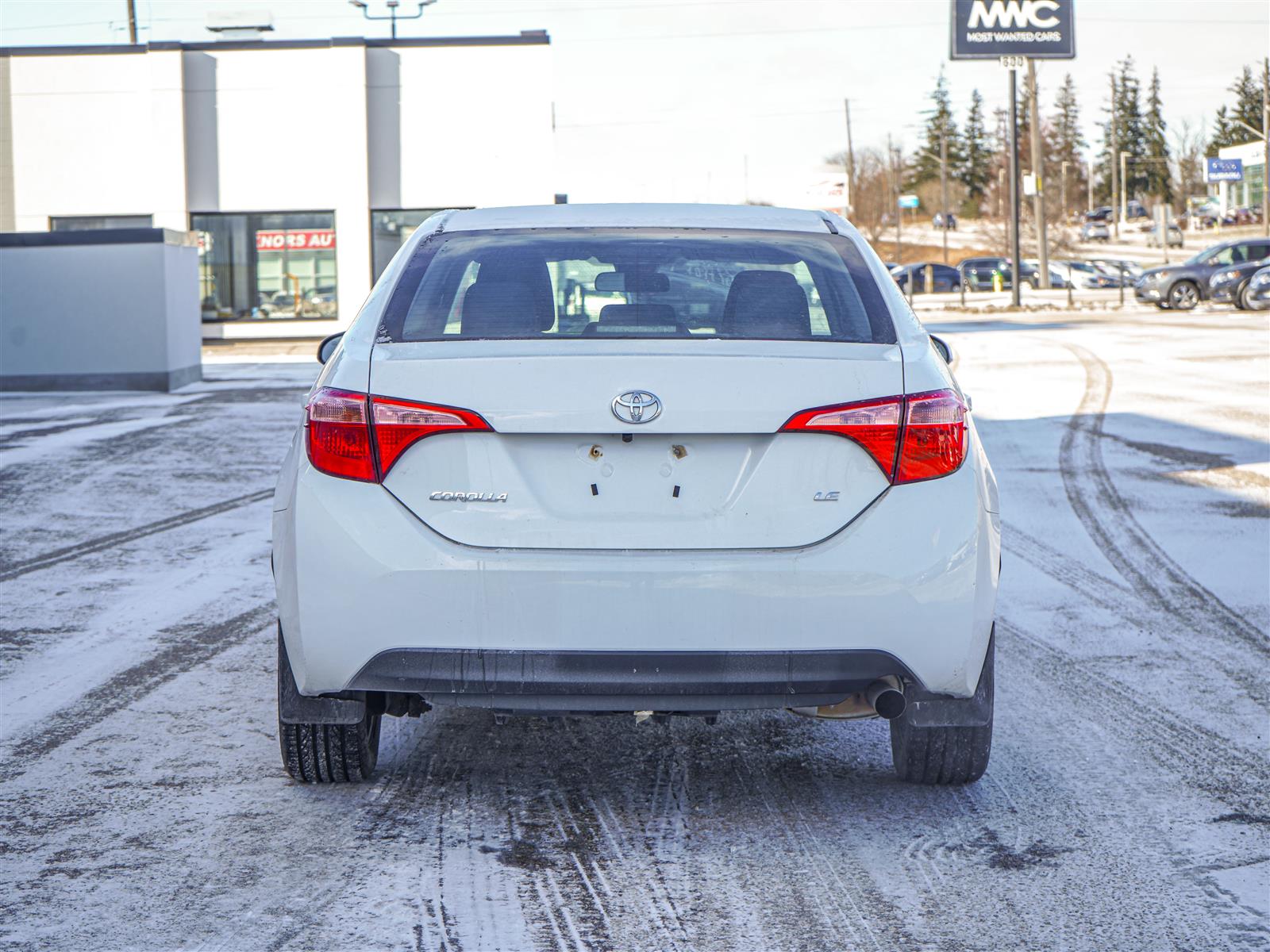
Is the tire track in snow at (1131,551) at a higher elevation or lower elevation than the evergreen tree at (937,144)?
lower

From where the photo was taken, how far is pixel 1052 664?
18.6 ft

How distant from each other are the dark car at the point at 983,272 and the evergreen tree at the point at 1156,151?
252 ft

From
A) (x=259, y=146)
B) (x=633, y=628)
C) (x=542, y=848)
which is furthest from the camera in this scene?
(x=259, y=146)

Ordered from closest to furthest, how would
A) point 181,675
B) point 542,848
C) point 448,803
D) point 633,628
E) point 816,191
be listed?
point 633,628 < point 542,848 < point 448,803 < point 181,675 < point 816,191

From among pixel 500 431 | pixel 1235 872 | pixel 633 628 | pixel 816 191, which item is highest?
pixel 816 191

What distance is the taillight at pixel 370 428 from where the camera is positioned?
351 cm

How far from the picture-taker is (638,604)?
3.47 meters

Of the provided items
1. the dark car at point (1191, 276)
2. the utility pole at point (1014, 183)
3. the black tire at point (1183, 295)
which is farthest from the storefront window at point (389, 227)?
the black tire at point (1183, 295)

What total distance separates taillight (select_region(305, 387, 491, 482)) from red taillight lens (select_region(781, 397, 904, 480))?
2.54 feet

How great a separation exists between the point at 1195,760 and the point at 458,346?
2.57 metres

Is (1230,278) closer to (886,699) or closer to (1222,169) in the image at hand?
(886,699)

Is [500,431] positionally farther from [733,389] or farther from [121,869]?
[121,869]

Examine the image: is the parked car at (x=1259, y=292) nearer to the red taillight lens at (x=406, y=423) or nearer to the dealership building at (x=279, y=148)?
the dealership building at (x=279, y=148)

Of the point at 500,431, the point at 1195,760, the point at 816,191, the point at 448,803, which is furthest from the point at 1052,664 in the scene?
the point at 816,191
